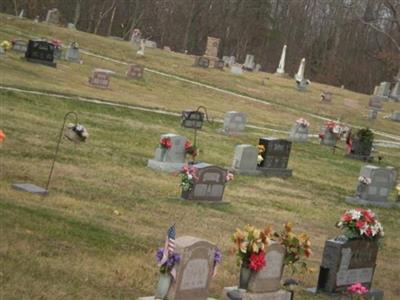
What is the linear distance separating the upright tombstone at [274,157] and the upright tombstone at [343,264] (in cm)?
987

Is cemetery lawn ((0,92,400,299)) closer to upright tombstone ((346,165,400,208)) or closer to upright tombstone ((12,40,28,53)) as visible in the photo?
upright tombstone ((346,165,400,208))

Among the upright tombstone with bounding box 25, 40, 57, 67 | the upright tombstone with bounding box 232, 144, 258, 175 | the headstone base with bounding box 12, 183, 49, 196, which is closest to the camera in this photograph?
the headstone base with bounding box 12, 183, 49, 196

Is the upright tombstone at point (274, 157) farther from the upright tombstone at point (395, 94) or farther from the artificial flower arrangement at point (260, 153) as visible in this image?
the upright tombstone at point (395, 94)

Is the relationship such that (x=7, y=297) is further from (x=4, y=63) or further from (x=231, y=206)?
(x=4, y=63)

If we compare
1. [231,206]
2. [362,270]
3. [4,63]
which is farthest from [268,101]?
[362,270]

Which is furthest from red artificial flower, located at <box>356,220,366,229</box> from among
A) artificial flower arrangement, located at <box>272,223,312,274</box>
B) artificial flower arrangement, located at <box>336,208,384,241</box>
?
artificial flower arrangement, located at <box>272,223,312,274</box>

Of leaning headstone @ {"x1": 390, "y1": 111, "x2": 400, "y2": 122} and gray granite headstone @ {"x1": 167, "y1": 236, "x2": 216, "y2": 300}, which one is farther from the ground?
leaning headstone @ {"x1": 390, "y1": 111, "x2": 400, "y2": 122}

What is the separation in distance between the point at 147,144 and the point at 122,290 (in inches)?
506

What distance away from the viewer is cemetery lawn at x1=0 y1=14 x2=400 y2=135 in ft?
103

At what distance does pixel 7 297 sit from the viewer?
343 inches

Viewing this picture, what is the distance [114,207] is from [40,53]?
21.8m

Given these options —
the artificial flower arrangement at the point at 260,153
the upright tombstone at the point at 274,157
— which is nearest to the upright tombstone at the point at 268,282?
the artificial flower arrangement at the point at 260,153

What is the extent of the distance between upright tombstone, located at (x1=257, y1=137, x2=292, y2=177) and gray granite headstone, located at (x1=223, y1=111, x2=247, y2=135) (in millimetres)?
6189

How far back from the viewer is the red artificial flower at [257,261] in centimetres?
992
